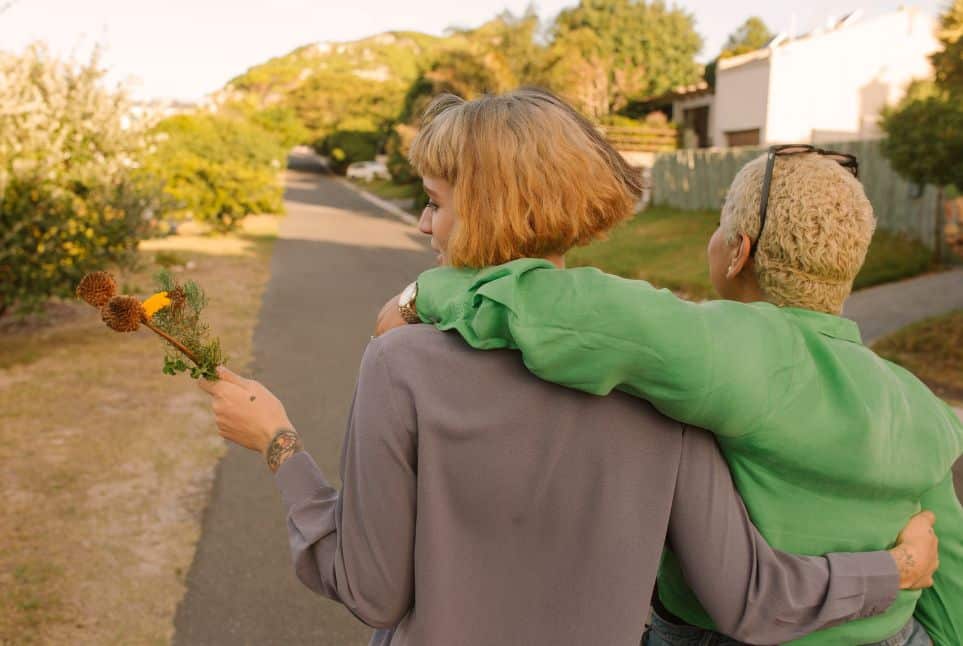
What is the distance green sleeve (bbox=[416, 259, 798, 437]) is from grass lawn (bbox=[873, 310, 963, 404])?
736cm

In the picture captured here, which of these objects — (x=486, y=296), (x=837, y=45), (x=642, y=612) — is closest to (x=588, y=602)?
(x=642, y=612)

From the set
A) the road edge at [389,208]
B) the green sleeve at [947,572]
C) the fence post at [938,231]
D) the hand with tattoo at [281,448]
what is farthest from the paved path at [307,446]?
the road edge at [389,208]

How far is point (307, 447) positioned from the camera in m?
5.98

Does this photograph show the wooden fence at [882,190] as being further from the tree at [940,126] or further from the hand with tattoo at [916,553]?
the hand with tattoo at [916,553]

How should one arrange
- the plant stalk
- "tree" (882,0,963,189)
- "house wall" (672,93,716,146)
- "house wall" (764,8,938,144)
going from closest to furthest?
the plant stalk < "tree" (882,0,963,189) < "house wall" (764,8,938,144) < "house wall" (672,93,716,146)

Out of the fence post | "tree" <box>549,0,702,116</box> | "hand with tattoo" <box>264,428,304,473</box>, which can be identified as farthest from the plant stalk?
"tree" <box>549,0,702,116</box>

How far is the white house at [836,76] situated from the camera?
79.8 ft

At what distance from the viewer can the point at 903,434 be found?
4.58ft

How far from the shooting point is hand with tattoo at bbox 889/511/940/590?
146 centimetres

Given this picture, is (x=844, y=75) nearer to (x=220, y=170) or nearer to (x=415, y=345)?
(x=220, y=170)

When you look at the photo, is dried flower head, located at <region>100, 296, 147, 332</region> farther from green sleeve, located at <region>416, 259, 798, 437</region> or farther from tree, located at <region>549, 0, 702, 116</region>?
tree, located at <region>549, 0, 702, 116</region>

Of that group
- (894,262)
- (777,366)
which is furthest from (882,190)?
(777,366)

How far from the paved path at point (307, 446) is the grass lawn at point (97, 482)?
145 millimetres

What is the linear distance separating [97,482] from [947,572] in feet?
15.9
